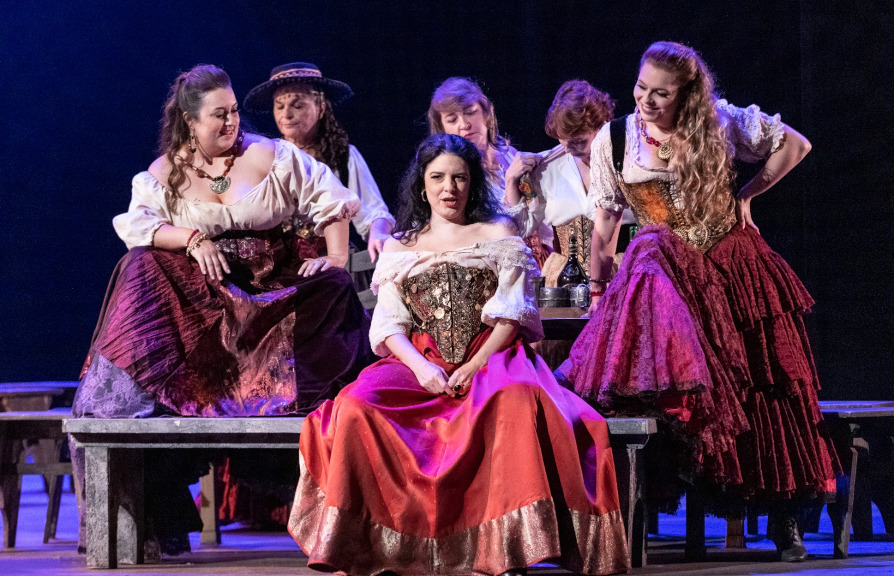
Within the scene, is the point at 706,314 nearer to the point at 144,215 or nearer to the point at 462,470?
the point at 462,470

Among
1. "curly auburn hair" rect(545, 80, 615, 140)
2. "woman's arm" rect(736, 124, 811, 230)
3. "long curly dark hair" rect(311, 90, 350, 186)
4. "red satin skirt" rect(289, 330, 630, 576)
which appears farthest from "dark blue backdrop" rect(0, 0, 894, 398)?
"red satin skirt" rect(289, 330, 630, 576)

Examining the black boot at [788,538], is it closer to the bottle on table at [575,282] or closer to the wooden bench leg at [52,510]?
the bottle on table at [575,282]

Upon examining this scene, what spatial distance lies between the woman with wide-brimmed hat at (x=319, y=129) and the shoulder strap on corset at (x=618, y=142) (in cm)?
167

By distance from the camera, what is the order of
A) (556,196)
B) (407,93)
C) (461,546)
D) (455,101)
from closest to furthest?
(461,546) → (455,101) → (556,196) → (407,93)

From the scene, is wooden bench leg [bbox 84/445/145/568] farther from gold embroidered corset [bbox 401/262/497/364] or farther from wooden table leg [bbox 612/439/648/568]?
wooden table leg [bbox 612/439/648/568]

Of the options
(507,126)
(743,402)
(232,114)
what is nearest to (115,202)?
(507,126)

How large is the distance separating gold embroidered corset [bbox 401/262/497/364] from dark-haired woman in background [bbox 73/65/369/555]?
42cm

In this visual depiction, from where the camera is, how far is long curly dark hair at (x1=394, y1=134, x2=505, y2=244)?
356 cm

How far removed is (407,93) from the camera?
6191 mm

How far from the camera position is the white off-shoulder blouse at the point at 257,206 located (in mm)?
3848

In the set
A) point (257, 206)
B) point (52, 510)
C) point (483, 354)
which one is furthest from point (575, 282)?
point (52, 510)

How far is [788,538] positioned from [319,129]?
2.91 metres

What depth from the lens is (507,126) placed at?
19.9 ft

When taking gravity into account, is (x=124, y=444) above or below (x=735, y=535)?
above
